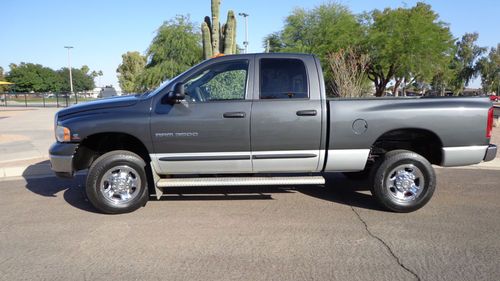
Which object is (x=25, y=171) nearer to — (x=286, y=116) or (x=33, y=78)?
(x=286, y=116)

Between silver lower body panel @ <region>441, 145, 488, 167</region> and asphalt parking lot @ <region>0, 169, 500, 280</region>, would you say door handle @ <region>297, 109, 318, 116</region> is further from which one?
silver lower body panel @ <region>441, 145, 488, 167</region>

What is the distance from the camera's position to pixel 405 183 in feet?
16.9

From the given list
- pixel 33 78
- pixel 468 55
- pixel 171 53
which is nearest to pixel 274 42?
pixel 171 53

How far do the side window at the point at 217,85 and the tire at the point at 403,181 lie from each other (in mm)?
2135

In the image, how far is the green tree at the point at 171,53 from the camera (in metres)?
26.4

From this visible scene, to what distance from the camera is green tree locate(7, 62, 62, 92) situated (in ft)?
270

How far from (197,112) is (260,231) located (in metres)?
1.71

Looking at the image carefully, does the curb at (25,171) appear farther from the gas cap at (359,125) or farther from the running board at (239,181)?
the gas cap at (359,125)

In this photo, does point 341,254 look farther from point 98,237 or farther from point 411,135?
point 98,237

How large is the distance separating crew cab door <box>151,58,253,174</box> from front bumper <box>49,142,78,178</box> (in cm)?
109

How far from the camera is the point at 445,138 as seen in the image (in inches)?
198

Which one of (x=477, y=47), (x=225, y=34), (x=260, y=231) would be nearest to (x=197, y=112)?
(x=260, y=231)

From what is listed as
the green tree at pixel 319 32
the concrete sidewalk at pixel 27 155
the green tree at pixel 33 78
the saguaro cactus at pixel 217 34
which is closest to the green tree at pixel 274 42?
the green tree at pixel 319 32

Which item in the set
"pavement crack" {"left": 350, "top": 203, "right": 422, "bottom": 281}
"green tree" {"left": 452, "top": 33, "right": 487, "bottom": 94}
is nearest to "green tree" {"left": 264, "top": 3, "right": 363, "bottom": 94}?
"pavement crack" {"left": 350, "top": 203, "right": 422, "bottom": 281}
